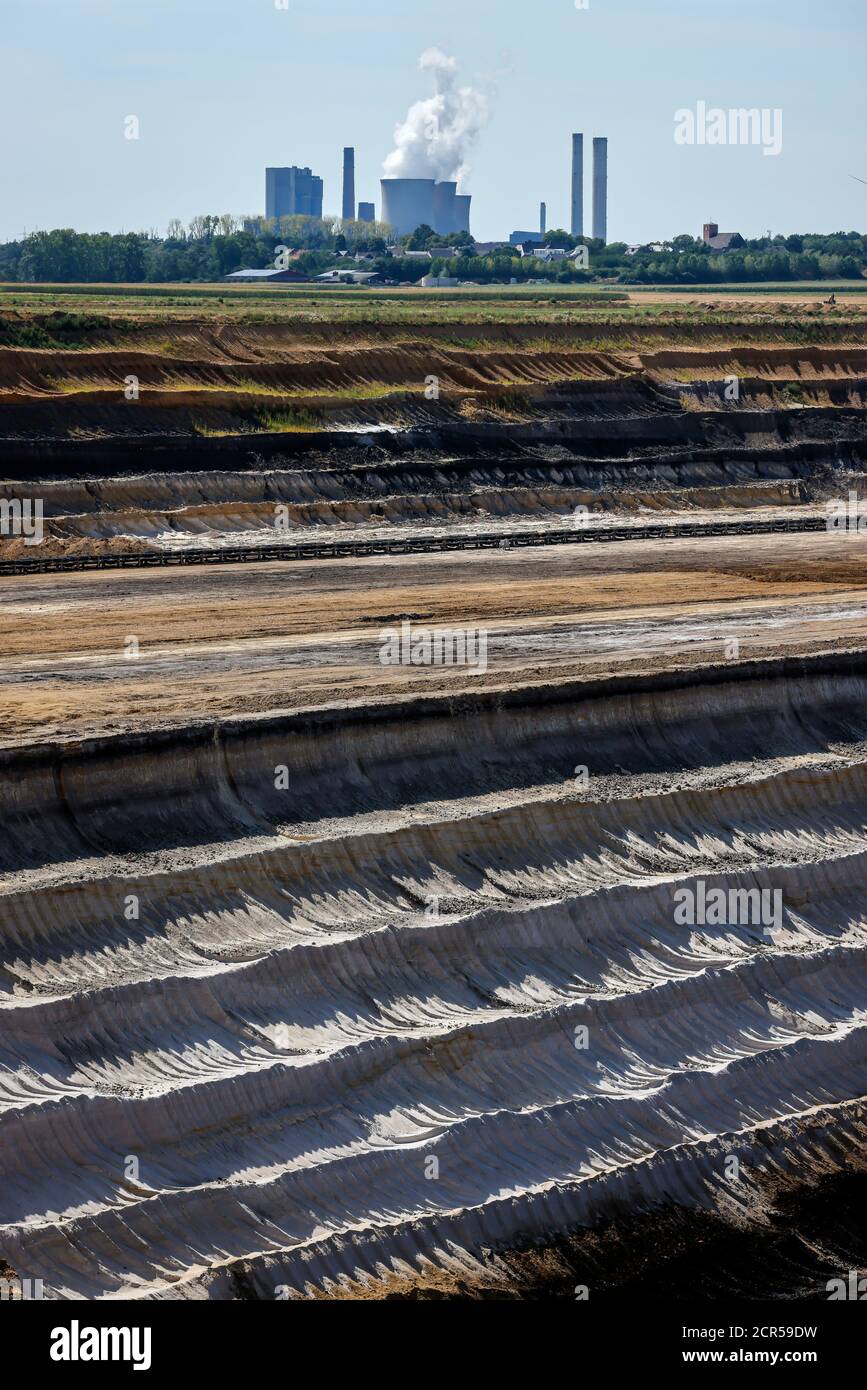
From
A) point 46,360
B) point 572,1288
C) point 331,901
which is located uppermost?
point 46,360

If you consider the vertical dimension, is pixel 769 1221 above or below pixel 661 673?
below

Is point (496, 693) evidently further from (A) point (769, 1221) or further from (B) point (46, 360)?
(B) point (46, 360)

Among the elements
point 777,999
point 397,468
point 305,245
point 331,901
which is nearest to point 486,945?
point 331,901

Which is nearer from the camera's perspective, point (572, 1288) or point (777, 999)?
point (572, 1288)

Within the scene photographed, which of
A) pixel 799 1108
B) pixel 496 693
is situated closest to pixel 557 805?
pixel 496 693
